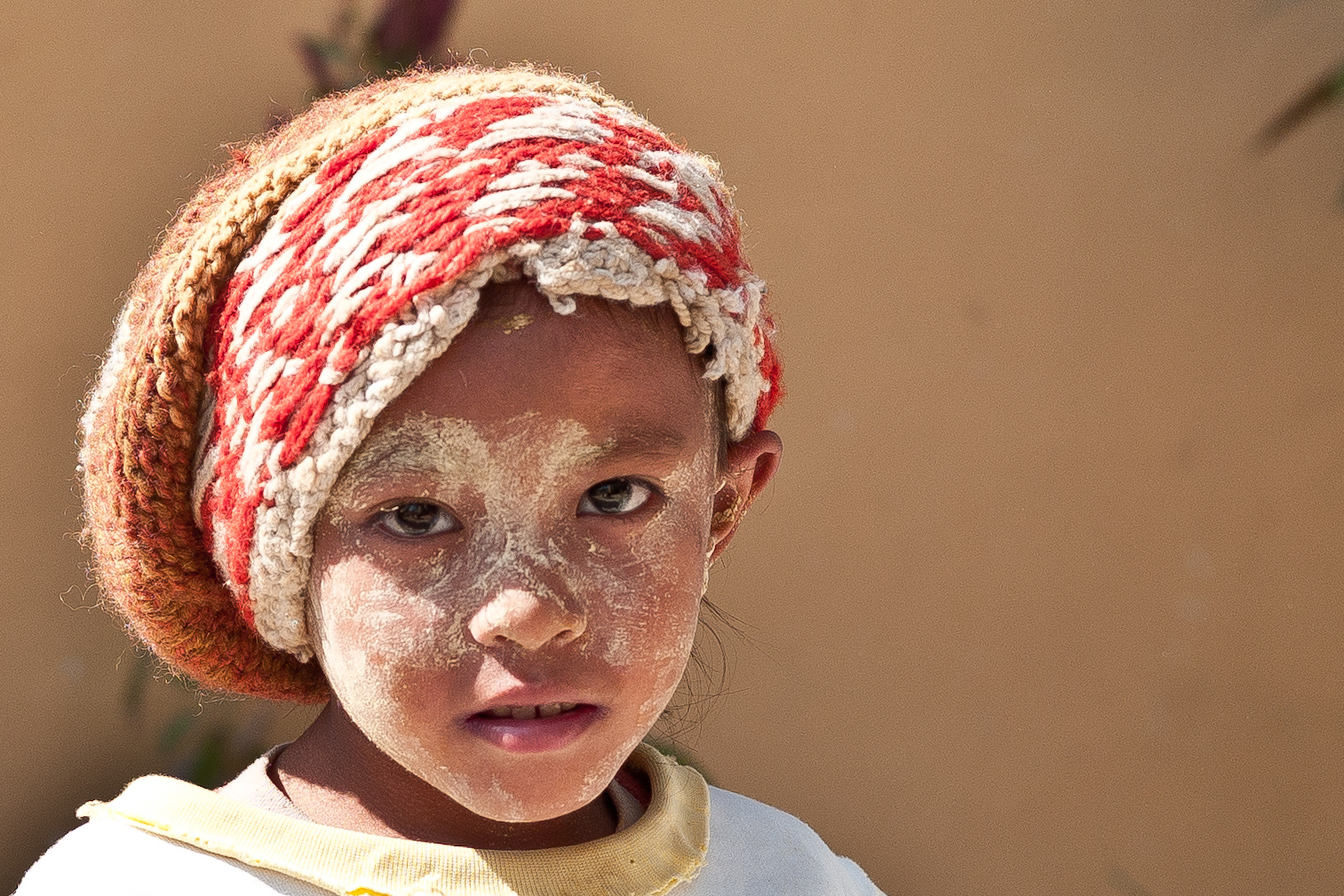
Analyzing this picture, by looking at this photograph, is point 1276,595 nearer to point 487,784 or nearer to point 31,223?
point 487,784

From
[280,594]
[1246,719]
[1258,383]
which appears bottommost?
[1246,719]

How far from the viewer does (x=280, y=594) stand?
1465 millimetres

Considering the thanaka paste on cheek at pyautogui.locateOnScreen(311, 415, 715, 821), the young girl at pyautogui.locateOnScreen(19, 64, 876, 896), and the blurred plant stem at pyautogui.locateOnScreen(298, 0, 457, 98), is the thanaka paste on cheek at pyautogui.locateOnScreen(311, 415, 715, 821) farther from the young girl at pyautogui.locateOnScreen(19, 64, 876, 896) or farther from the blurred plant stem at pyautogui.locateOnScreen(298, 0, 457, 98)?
the blurred plant stem at pyautogui.locateOnScreen(298, 0, 457, 98)

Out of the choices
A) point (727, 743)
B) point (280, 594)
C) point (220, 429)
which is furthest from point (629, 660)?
point (727, 743)

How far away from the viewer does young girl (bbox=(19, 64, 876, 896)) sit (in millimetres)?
1339

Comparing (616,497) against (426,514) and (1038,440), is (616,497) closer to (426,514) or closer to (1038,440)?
(426,514)

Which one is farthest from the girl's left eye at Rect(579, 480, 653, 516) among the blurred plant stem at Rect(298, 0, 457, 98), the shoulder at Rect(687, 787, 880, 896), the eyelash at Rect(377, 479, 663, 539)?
the blurred plant stem at Rect(298, 0, 457, 98)

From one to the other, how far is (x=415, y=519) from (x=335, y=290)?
0.23 meters

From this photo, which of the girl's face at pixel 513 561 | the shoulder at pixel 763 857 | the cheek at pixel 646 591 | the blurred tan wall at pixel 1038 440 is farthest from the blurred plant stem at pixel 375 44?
the shoulder at pixel 763 857

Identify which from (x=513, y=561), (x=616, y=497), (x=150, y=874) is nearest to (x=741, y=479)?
(x=616, y=497)

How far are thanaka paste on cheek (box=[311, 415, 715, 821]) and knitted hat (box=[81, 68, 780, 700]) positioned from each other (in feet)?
0.21

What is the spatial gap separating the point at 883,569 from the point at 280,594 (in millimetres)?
1093

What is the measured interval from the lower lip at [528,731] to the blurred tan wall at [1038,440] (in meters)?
0.87

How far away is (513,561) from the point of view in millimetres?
1335
